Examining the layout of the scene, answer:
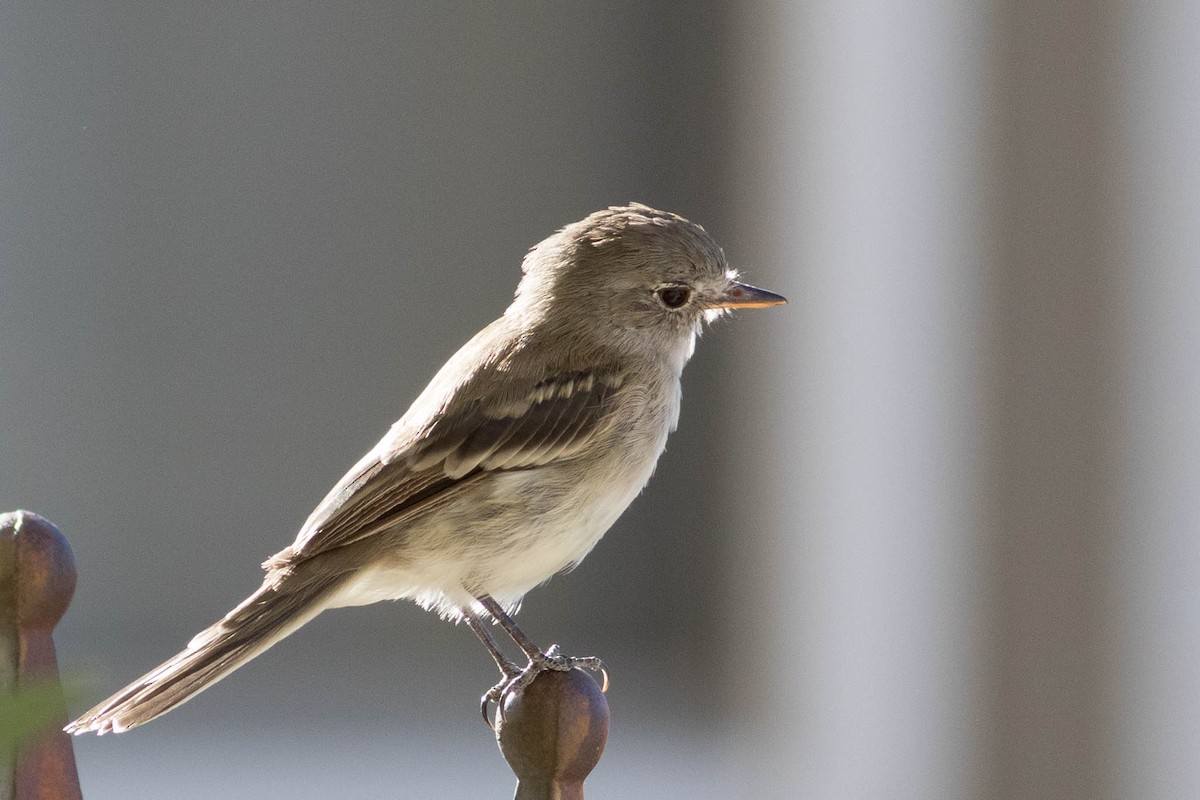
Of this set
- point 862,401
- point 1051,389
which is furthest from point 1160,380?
point 862,401

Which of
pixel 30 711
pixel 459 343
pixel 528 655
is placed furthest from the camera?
pixel 459 343

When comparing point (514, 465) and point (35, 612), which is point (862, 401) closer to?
point (514, 465)

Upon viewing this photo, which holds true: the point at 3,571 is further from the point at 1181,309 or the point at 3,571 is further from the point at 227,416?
the point at 227,416

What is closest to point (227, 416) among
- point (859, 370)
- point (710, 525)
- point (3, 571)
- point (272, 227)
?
point (272, 227)

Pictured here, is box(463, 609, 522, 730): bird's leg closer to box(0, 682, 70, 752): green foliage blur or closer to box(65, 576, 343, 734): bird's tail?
box(65, 576, 343, 734): bird's tail

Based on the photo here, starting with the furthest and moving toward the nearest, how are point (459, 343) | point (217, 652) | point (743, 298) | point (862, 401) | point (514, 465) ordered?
point (459, 343)
point (862, 401)
point (743, 298)
point (514, 465)
point (217, 652)

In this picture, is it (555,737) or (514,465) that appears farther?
(514,465)

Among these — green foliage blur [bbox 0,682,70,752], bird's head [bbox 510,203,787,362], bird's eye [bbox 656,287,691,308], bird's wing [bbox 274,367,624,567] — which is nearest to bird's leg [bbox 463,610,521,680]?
bird's wing [bbox 274,367,624,567]
